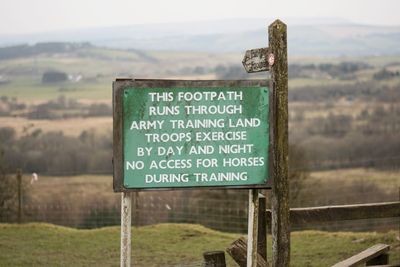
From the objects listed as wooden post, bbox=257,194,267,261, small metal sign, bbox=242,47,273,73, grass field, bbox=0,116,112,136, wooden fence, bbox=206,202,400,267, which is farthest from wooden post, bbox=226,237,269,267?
grass field, bbox=0,116,112,136

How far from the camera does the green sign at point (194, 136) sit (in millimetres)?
7293

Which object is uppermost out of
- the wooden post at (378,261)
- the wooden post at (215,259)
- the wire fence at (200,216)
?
the wooden post at (215,259)

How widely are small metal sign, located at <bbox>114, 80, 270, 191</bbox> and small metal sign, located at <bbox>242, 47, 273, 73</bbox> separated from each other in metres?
0.24

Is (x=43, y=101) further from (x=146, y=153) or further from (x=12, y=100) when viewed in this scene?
(x=146, y=153)

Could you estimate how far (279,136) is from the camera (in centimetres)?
760

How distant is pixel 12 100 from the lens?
163625 mm

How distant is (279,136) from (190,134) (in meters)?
0.95

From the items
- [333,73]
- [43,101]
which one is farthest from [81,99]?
[333,73]

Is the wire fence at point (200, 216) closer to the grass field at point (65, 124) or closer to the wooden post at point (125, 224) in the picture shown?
the wooden post at point (125, 224)

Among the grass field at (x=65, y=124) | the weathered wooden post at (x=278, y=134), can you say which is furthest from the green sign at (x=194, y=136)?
the grass field at (x=65, y=124)

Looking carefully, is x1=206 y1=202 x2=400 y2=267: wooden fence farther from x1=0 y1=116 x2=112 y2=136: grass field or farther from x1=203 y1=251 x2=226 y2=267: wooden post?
x1=0 y1=116 x2=112 y2=136: grass field

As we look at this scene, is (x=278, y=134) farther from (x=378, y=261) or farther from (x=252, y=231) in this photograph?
(x=378, y=261)

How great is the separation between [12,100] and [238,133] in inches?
6375

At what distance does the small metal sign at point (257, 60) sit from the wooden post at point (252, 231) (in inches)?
50.6
